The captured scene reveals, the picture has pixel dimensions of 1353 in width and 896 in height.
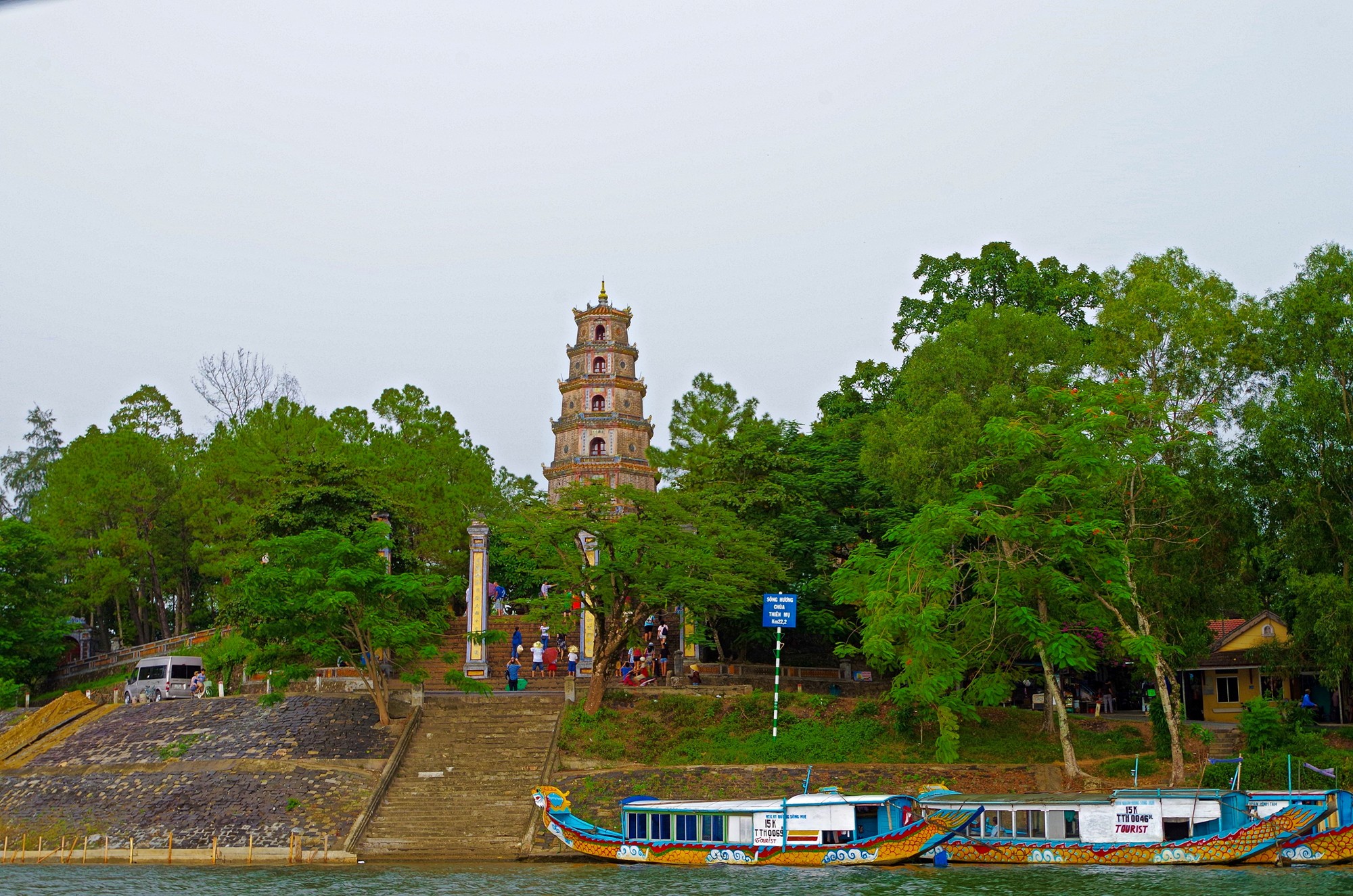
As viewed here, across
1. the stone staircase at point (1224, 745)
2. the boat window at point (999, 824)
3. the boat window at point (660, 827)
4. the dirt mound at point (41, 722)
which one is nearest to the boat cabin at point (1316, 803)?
the boat window at point (999, 824)

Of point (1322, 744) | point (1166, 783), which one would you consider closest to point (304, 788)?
point (1166, 783)

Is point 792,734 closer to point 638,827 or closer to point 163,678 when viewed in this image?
point 638,827

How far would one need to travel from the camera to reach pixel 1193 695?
133 ft

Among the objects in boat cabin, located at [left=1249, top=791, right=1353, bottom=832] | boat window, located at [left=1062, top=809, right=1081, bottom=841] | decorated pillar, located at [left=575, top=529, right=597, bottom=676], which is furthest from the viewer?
decorated pillar, located at [left=575, top=529, right=597, bottom=676]

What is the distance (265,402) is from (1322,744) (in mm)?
39479

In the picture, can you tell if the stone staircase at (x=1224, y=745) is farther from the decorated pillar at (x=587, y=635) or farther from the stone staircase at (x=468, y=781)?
the decorated pillar at (x=587, y=635)

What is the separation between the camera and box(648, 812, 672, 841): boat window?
25594mm

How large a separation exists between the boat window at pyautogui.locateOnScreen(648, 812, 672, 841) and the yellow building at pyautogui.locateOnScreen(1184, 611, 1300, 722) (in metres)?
19.1

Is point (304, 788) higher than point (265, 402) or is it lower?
lower

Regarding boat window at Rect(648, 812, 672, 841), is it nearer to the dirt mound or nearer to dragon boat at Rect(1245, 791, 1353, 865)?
dragon boat at Rect(1245, 791, 1353, 865)

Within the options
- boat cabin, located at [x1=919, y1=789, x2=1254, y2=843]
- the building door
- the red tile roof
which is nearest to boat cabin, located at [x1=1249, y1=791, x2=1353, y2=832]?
boat cabin, located at [x1=919, y1=789, x2=1254, y2=843]

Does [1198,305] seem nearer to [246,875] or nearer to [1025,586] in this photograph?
[1025,586]

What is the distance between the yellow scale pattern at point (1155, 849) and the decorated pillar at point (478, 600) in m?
18.2

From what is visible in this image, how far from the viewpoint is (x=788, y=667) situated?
36875 millimetres
